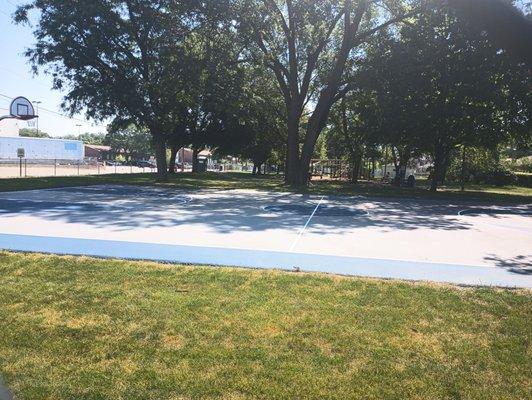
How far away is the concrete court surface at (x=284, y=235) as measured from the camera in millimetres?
7789

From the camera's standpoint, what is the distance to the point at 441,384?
3869mm

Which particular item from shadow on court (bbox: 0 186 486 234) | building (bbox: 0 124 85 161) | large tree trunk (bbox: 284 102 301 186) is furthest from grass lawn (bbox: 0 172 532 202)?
building (bbox: 0 124 85 161)

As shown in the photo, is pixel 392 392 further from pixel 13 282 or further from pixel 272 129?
pixel 272 129

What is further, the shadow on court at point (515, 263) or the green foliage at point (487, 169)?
the green foliage at point (487, 169)

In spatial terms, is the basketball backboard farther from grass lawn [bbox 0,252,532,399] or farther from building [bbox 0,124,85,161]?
building [bbox 0,124,85,161]

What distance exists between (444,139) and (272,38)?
12.6m

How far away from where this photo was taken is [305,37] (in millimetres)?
31594

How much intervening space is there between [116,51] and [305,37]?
12648 mm

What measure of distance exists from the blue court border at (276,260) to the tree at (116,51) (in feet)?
59.5

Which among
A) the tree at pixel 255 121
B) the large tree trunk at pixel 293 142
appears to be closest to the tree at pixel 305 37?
the large tree trunk at pixel 293 142

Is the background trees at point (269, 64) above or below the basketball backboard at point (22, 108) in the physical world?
above

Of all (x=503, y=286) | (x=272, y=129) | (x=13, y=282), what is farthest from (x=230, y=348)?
(x=272, y=129)

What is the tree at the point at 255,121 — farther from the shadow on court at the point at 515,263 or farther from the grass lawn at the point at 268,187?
the shadow on court at the point at 515,263

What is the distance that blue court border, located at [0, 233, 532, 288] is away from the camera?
7207 mm
